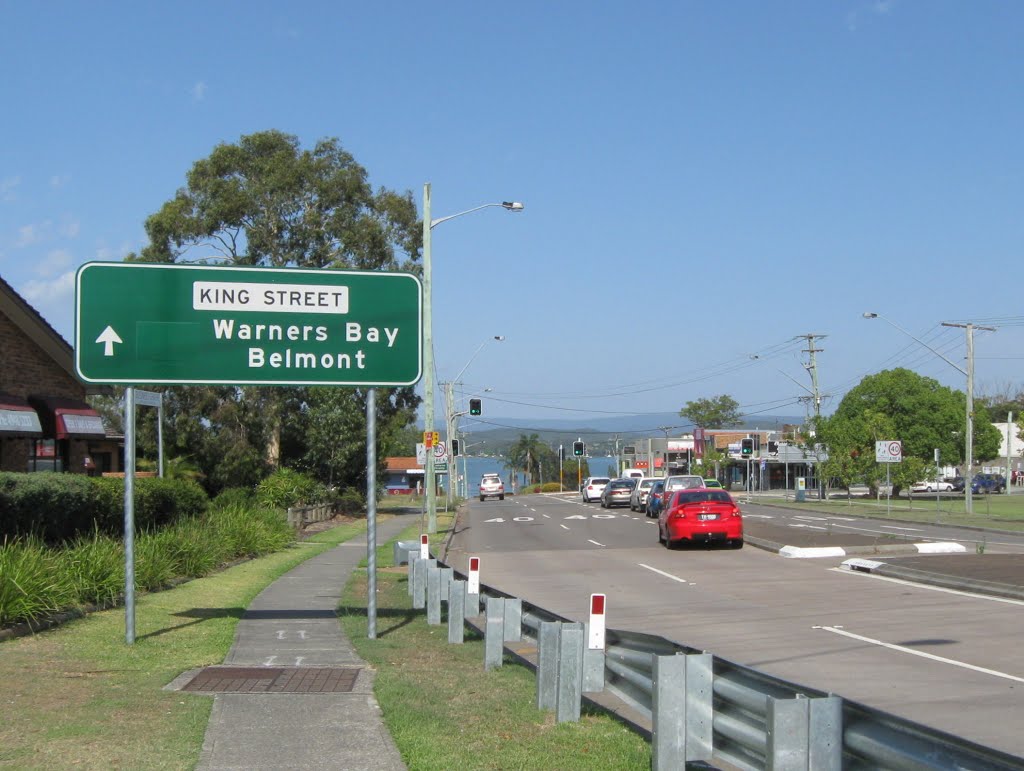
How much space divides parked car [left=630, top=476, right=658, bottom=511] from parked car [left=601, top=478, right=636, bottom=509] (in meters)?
3.56

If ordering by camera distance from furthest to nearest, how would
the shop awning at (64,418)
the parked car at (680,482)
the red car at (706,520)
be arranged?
the parked car at (680,482) < the red car at (706,520) < the shop awning at (64,418)

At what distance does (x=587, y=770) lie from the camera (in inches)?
271

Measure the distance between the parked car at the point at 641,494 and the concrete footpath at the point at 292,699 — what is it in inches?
1499

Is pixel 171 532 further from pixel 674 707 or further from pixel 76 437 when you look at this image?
pixel 674 707

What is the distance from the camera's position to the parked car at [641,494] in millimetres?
53094

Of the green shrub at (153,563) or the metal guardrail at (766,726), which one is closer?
the metal guardrail at (766,726)

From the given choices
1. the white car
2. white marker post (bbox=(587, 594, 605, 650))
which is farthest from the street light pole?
the white car

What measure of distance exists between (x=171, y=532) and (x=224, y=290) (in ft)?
29.4

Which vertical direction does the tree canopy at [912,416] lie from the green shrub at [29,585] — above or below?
above

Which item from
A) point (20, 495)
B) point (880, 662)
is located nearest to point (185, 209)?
point (20, 495)

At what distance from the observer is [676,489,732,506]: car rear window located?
2920 cm

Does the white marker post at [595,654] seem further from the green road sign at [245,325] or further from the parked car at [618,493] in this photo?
the parked car at [618,493]

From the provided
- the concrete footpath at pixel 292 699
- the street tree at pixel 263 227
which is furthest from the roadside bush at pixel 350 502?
the concrete footpath at pixel 292 699

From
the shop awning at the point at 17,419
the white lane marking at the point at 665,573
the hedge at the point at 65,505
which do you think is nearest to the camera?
the hedge at the point at 65,505
